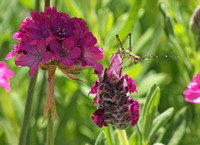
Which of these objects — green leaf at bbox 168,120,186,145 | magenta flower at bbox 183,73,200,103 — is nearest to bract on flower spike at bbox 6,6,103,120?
magenta flower at bbox 183,73,200,103

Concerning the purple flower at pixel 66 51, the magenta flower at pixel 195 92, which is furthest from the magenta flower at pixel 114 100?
the magenta flower at pixel 195 92

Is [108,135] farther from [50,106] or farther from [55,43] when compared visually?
[55,43]

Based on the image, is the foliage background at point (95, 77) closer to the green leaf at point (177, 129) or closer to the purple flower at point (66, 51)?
the green leaf at point (177, 129)

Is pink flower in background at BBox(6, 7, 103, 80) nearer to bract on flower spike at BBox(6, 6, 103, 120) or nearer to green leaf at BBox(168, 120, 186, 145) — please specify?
bract on flower spike at BBox(6, 6, 103, 120)


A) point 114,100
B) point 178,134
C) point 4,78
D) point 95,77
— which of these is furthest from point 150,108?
point 4,78

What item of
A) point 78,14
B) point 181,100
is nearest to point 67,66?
point 78,14

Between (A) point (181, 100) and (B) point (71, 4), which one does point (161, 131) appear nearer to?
(A) point (181, 100)
